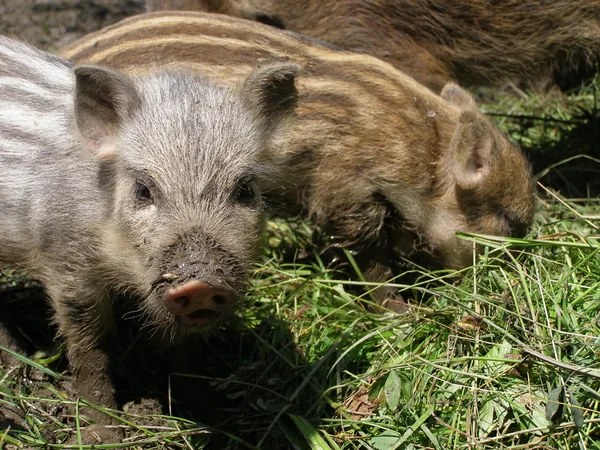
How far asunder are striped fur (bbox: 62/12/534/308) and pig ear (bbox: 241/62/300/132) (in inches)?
31.1

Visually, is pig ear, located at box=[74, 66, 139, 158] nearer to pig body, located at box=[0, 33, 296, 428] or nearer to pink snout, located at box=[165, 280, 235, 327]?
pig body, located at box=[0, 33, 296, 428]

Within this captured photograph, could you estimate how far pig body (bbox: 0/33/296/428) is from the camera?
271 centimetres

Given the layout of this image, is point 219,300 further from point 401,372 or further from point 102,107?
point 401,372

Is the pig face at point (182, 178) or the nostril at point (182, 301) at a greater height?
the pig face at point (182, 178)

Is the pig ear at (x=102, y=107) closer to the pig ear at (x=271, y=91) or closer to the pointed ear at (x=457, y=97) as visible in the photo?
the pig ear at (x=271, y=91)

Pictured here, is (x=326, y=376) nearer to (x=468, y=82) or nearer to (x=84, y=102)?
(x=84, y=102)

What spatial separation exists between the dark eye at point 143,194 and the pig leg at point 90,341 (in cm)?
49

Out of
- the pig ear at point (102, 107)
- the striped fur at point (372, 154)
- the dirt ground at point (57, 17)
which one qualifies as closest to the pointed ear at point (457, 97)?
the striped fur at point (372, 154)

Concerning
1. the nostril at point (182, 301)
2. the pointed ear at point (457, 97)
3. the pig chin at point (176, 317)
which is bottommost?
the pig chin at point (176, 317)

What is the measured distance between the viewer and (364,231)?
4.27m

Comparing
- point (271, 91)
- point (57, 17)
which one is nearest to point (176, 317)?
point (271, 91)

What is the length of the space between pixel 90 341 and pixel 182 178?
896mm

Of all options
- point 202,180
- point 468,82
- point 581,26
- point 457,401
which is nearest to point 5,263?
point 202,180

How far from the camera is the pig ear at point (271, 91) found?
3.22 metres
